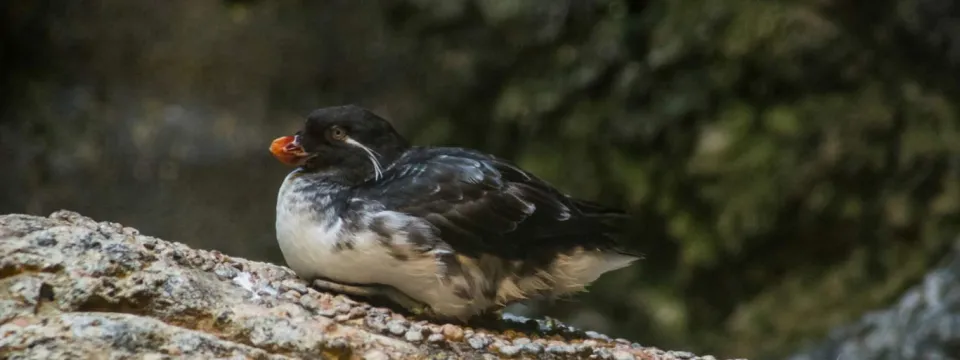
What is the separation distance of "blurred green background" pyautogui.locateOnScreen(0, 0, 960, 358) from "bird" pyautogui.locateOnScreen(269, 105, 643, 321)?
1565mm

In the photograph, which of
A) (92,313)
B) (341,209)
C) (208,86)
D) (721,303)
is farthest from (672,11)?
(92,313)

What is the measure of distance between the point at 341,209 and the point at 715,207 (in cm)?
202

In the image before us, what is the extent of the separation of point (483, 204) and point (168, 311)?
56 cm

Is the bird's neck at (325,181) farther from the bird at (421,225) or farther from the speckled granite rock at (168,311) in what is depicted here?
the speckled granite rock at (168,311)

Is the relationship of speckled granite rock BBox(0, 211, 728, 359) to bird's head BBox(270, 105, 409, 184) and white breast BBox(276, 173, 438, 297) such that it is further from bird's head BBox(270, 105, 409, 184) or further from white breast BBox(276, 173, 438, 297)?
bird's head BBox(270, 105, 409, 184)

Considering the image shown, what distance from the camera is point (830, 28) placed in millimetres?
3230

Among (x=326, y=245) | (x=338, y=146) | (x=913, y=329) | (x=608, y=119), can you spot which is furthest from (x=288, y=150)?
(x=913, y=329)

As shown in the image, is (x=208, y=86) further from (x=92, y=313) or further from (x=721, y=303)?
(x=92, y=313)

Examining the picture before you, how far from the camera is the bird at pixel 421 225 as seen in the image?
63.3 inches

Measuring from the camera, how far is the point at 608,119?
3480 mm

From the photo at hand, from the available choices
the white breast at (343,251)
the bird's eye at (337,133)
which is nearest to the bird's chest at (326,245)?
the white breast at (343,251)

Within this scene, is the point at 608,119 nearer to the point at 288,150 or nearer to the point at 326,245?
the point at 288,150

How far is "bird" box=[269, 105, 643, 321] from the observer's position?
5.27 feet

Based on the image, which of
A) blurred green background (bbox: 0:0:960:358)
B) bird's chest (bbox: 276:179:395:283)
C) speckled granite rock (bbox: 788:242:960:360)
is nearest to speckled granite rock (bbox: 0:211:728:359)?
bird's chest (bbox: 276:179:395:283)
